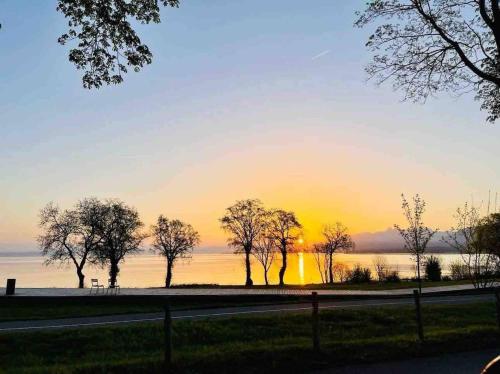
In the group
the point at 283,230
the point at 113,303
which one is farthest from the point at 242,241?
the point at 113,303

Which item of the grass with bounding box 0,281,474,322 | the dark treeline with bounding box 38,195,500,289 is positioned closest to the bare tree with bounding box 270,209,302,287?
the dark treeline with bounding box 38,195,500,289

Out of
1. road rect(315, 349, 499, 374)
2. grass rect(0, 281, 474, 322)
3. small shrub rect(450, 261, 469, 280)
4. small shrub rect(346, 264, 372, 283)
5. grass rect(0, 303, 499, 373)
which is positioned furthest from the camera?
small shrub rect(450, 261, 469, 280)

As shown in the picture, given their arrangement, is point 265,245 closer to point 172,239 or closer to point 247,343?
point 172,239

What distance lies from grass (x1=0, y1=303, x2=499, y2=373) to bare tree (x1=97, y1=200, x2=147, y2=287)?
40.9m

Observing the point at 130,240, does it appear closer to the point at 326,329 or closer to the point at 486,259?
the point at 486,259

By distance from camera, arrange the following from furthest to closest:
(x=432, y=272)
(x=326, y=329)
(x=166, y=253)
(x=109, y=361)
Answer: (x=166, y=253) → (x=432, y=272) → (x=326, y=329) → (x=109, y=361)

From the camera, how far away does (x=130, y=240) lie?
58500mm

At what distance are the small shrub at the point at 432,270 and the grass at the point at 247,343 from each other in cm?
2742

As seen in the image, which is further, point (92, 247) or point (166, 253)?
point (166, 253)

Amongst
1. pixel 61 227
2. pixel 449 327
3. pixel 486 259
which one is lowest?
pixel 449 327

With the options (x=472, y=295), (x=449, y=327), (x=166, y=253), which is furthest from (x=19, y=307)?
(x=166, y=253)

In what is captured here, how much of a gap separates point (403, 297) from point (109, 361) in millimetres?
19840

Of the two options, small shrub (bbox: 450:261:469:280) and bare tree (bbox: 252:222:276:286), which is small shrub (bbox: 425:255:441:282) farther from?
bare tree (bbox: 252:222:276:286)

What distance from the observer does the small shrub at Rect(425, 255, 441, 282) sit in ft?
149
